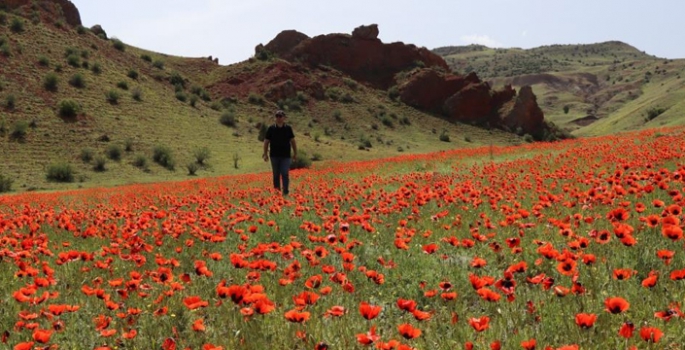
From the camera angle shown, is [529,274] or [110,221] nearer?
[529,274]

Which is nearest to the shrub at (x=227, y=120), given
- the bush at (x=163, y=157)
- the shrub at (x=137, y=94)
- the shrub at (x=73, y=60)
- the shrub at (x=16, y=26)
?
the shrub at (x=137, y=94)

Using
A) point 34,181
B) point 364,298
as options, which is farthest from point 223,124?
point 364,298

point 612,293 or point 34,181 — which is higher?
point 612,293

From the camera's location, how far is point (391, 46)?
89.5 meters

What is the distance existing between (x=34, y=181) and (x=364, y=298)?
33.6 m

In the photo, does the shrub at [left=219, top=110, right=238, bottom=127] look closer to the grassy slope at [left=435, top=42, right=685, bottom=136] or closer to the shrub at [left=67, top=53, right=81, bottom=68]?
the shrub at [left=67, top=53, right=81, bottom=68]

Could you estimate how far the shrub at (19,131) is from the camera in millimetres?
37384

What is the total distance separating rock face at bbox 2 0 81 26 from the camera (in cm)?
5850

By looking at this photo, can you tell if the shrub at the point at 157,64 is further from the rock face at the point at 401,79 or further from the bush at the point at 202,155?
the bush at the point at 202,155

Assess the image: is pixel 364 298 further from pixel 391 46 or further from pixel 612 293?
pixel 391 46

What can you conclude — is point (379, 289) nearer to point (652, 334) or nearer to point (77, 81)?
point (652, 334)

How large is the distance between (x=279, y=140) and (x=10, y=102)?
124ft

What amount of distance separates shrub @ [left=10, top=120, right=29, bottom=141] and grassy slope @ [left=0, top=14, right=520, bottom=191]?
350 mm

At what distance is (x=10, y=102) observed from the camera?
41.0 meters
